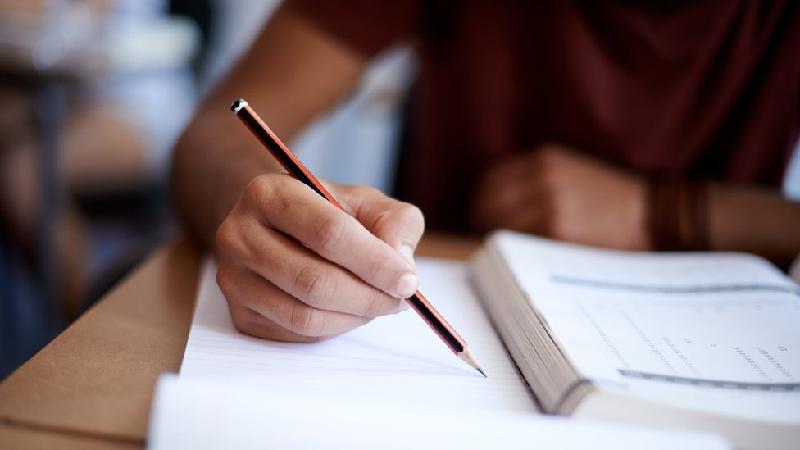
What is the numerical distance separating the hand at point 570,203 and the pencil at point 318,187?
28cm

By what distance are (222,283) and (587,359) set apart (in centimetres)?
22

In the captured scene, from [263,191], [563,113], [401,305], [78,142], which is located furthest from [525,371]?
[78,142]

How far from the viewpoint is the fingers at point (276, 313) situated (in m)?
0.39

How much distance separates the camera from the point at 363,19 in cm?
77

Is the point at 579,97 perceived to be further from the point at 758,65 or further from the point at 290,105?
the point at 290,105

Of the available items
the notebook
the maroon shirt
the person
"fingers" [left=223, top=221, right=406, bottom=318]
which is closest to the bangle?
the person

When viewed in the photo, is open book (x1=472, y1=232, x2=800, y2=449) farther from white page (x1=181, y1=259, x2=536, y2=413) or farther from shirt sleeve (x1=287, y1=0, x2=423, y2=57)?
shirt sleeve (x1=287, y1=0, x2=423, y2=57)

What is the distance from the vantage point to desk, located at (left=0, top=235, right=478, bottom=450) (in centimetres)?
32

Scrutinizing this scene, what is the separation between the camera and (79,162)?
5.88 ft

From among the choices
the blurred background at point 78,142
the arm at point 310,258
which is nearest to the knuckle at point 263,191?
the arm at point 310,258

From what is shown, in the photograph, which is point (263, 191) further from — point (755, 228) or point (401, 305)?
point (755, 228)

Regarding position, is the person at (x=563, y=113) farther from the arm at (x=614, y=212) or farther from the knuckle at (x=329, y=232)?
the knuckle at (x=329, y=232)

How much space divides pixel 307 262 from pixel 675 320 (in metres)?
0.24

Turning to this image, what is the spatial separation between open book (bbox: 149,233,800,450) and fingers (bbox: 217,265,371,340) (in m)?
0.01
